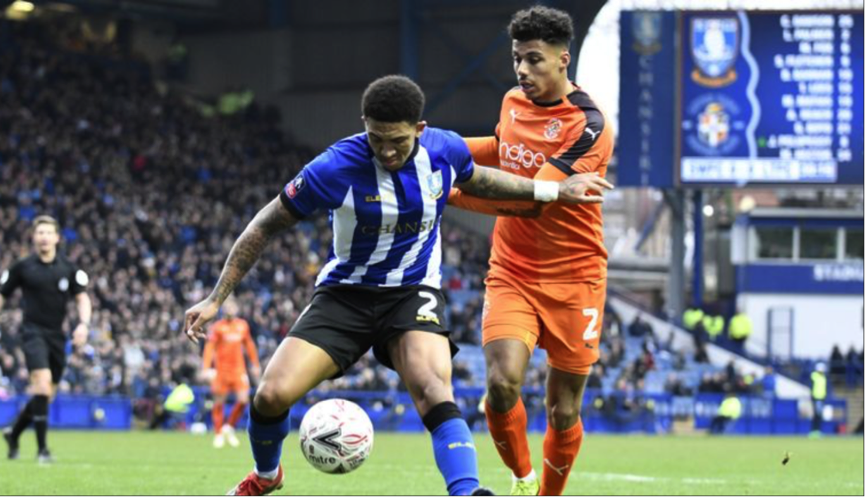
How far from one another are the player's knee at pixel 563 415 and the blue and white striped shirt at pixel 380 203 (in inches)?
64.3

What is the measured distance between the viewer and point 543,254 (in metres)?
9.32

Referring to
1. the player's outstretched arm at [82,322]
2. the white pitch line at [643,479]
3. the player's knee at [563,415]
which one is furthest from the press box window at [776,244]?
the player's knee at [563,415]

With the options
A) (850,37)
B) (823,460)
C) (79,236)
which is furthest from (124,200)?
(823,460)

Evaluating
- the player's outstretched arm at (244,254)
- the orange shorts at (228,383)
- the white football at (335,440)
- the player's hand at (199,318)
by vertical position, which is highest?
the player's outstretched arm at (244,254)

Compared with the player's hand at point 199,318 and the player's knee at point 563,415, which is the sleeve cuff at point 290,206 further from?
the player's knee at point 563,415

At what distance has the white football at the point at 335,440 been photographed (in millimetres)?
8086

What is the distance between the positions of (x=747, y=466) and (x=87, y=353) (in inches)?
563

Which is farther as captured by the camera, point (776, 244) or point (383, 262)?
point (776, 244)

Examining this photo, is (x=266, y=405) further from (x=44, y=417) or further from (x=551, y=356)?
(x=44, y=417)

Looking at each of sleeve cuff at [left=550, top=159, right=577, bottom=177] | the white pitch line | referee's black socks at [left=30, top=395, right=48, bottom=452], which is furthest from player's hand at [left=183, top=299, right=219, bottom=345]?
the white pitch line

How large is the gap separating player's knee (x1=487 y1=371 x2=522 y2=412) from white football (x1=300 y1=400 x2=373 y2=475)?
Result: 114 cm

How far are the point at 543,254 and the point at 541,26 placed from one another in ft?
4.43

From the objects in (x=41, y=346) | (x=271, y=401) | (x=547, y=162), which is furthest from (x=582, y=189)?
(x=41, y=346)

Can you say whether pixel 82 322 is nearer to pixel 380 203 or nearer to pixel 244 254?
pixel 244 254
